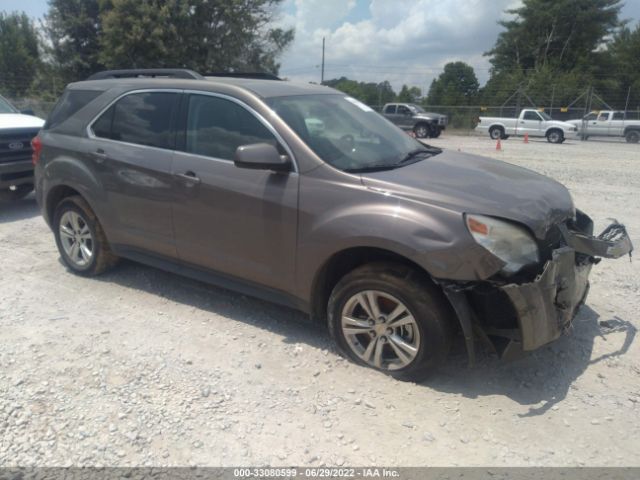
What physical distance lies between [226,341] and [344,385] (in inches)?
40.1

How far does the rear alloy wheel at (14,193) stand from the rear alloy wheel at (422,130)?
2260cm

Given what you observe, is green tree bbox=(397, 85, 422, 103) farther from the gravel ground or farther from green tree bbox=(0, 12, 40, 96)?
the gravel ground

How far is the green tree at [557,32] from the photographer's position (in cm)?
4462

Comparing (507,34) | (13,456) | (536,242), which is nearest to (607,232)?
(536,242)

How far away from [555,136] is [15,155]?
2506 centimetres

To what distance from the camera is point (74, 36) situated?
3400 cm

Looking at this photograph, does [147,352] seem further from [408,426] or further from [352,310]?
[408,426]

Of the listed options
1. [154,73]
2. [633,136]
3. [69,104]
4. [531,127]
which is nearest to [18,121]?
[69,104]

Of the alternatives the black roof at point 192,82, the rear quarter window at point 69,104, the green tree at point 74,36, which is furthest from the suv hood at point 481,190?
the green tree at point 74,36

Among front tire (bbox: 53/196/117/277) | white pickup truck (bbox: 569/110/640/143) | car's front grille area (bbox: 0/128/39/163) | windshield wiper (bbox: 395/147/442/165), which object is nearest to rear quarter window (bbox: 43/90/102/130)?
front tire (bbox: 53/196/117/277)

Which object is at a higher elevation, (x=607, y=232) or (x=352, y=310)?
(x=607, y=232)

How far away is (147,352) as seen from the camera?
12.3 feet

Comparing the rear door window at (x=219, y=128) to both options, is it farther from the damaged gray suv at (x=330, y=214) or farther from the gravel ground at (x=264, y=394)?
the gravel ground at (x=264, y=394)

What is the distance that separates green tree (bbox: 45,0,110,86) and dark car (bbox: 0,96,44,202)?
1098 inches
